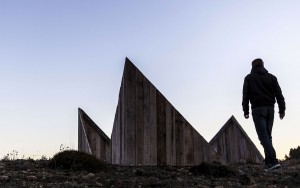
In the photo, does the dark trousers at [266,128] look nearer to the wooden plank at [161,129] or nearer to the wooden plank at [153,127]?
the wooden plank at [161,129]

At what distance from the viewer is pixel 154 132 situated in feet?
28.6

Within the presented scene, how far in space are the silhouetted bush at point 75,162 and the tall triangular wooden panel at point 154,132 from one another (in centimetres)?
87

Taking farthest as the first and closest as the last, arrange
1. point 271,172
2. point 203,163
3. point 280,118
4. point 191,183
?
1. point 280,118
2. point 271,172
3. point 203,163
4. point 191,183

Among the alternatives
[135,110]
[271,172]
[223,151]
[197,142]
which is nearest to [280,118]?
[271,172]

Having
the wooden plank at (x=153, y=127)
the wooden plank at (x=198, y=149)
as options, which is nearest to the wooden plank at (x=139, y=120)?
the wooden plank at (x=153, y=127)

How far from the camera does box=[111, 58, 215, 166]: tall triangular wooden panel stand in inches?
343

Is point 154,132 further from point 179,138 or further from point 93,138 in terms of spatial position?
point 93,138

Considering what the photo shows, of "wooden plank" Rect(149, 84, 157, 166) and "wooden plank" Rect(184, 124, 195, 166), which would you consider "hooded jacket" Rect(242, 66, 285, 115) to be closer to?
"wooden plank" Rect(184, 124, 195, 166)

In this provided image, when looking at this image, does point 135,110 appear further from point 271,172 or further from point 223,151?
point 223,151

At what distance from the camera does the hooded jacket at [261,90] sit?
31.6ft

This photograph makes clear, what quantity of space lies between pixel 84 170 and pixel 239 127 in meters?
7.89

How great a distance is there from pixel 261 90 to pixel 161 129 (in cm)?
229

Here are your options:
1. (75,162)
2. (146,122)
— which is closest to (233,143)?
(146,122)

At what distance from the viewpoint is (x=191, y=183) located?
705 centimetres
